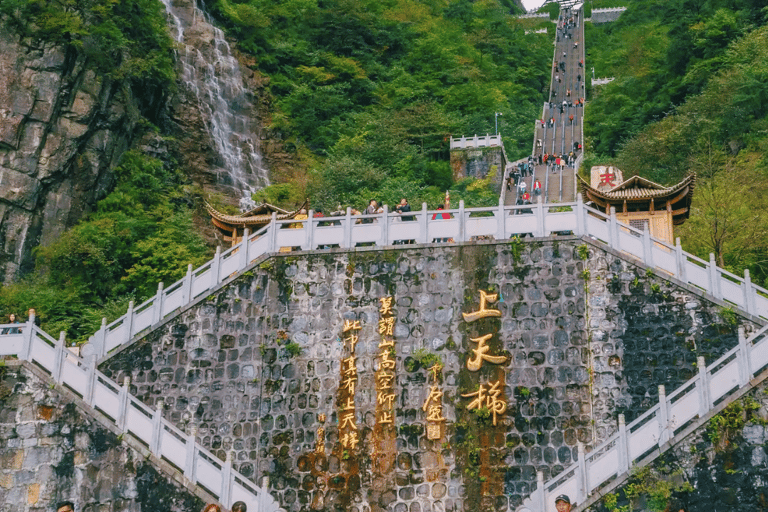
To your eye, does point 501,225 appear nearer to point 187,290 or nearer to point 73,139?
point 187,290

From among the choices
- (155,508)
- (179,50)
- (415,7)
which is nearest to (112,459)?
(155,508)

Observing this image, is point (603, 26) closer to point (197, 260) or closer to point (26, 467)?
point (197, 260)

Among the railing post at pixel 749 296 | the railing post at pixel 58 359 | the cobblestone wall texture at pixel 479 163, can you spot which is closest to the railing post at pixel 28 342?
the railing post at pixel 58 359

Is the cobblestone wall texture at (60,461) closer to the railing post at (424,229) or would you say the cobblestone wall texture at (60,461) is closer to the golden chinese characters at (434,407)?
the golden chinese characters at (434,407)

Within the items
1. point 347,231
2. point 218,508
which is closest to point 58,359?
point 218,508

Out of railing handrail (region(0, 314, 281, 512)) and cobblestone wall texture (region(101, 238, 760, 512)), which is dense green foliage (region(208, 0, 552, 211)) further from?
railing handrail (region(0, 314, 281, 512))
